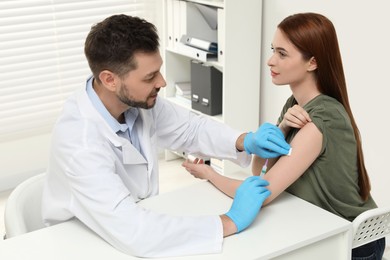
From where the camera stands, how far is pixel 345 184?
1677 mm

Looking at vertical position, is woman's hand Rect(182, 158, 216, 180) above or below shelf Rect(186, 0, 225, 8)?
below

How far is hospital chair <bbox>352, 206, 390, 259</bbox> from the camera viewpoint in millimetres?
1532

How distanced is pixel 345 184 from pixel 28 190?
0.93 m

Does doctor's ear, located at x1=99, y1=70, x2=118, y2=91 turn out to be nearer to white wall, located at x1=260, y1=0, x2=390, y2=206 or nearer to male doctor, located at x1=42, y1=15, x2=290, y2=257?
male doctor, located at x1=42, y1=15, x2=290, y2=257

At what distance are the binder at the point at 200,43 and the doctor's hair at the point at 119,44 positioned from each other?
1512mm

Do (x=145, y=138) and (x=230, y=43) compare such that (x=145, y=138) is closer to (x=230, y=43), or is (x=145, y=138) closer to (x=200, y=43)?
(x=230, y=43)

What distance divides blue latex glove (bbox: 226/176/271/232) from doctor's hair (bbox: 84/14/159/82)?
471 mm

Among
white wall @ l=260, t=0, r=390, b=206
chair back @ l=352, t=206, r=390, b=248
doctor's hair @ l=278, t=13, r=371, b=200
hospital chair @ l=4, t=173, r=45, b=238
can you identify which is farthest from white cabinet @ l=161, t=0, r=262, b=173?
chair back @ l=352, t=206, r=390, b=248

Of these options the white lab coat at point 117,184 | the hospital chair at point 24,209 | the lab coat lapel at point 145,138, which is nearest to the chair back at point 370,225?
the white lab coat at point 117,184

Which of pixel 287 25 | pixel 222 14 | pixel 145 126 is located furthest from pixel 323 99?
pixel 222 14

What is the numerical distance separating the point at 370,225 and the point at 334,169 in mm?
184

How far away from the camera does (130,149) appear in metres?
1.71

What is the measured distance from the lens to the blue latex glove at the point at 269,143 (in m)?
1.66

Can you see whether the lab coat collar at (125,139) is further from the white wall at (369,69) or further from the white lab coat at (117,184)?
the white wall at (369,69)
